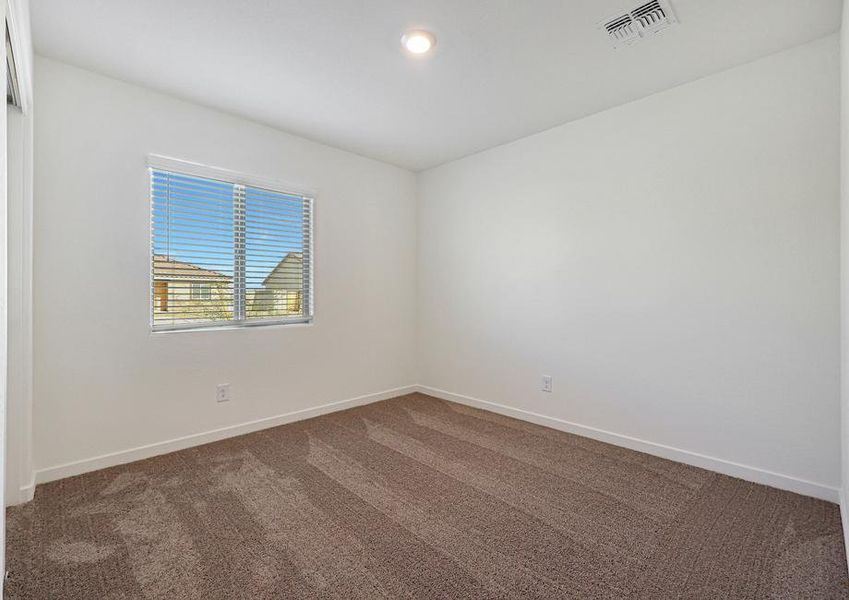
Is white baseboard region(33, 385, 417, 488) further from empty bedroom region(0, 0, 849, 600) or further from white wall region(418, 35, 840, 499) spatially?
white wall region(418, 35, 840, 499)

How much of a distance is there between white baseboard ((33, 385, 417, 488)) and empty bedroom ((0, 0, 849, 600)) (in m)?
0.02

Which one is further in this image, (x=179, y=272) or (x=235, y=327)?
(x=235, y=327)

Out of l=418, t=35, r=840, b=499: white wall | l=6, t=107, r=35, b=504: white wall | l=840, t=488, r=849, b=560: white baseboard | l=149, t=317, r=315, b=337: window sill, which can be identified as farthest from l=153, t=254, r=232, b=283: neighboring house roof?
l=840, t=488, r=849, b=560: white baseboard

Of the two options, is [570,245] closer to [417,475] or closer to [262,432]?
[417,475]

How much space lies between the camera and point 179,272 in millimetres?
2936

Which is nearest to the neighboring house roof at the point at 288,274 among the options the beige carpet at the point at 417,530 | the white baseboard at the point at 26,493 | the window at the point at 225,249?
the window at the point at 225,249

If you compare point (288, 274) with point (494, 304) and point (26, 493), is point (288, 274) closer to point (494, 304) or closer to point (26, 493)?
point (494, 304)

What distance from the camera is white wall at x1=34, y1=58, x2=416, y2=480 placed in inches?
95.7

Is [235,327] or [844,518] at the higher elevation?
[235,327]

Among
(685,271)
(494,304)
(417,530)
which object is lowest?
(417,530)

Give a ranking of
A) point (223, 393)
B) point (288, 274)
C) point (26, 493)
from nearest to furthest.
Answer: point (26, 493), point (223, 393), point (288, 274)

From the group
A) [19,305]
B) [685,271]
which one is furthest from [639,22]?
[19,305]

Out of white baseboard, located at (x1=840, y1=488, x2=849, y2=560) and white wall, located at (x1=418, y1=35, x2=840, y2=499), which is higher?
white wall, located at (x1=418, y1=35, x2=840, y2=499)

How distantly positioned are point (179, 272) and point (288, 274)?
33.8 inches
